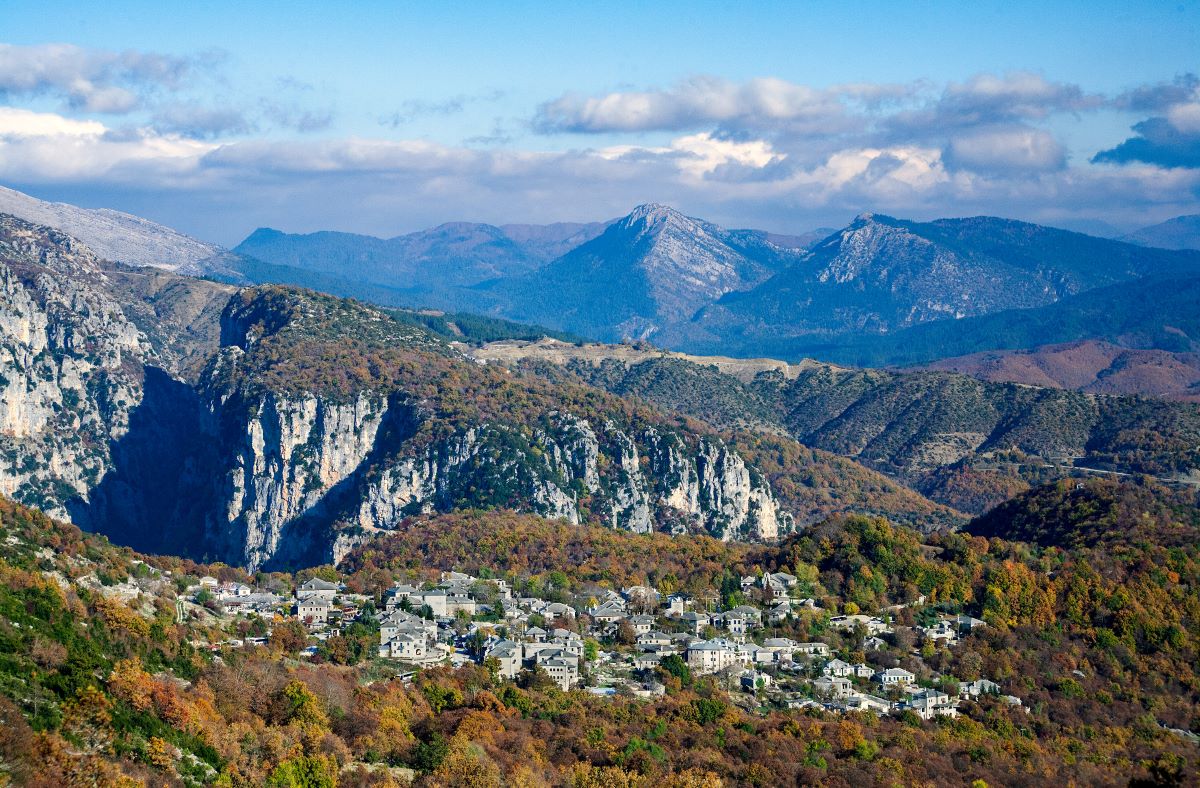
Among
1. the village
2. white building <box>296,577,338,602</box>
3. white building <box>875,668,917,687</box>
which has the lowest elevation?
white building <box>875,668,917,687</box>

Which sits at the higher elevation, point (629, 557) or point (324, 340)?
point (324, 340)

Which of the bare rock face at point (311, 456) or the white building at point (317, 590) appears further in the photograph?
the bare rock face at point (311, 456)

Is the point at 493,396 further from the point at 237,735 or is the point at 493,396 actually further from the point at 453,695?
the point at 237,735

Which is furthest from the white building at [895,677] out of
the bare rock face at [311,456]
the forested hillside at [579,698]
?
the bare rock face at [311,456]

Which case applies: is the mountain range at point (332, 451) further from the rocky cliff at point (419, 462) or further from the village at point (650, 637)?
the village at point (650, 637)

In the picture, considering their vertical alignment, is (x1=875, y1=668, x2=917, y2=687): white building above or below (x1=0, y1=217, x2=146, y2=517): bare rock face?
below

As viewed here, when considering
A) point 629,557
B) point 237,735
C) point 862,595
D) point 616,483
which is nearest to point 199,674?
point 237,735

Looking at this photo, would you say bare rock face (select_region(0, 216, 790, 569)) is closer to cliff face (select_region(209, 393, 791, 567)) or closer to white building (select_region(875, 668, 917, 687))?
cliff face (select_region(209, 393, 791, 567))

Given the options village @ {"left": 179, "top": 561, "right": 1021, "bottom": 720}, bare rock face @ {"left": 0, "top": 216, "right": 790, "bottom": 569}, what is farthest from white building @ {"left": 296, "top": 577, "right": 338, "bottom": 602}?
bare rock face @ {"left": 0, "top": 216, "right": 790, "bottom": 569}
